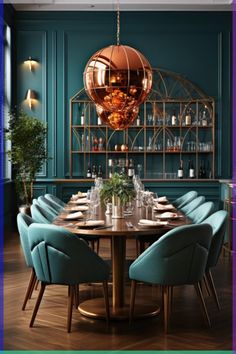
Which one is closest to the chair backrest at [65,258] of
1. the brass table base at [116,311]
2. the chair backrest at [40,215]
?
the brass table base at [116,311]

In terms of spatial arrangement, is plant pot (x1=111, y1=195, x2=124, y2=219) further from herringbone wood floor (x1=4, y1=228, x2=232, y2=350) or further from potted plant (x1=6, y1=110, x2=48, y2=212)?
potted plant (x1=6, y1=110, x2=48, y2=212)

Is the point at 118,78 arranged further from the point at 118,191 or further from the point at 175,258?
the point at 175,258

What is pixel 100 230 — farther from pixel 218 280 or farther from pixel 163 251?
pixel 218 280

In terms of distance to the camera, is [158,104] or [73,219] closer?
[73,219]

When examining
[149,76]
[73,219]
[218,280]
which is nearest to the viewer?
[73,219]

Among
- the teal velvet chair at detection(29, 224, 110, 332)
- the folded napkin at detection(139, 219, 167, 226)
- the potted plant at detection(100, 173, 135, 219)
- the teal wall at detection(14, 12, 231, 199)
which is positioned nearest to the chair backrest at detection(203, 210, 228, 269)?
the folded napkin at detection(139, 219, 167, 226)

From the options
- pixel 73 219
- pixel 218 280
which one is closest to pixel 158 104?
pixel 218 280

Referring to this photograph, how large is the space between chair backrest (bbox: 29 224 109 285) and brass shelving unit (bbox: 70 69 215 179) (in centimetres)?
566

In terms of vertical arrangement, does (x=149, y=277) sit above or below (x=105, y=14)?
below

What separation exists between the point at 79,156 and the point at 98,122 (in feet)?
2.09

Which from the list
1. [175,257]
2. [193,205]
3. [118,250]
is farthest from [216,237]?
[193,205]

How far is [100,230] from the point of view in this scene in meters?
4.58

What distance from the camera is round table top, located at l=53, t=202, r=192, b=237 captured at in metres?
4.56

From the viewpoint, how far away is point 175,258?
4516mm
